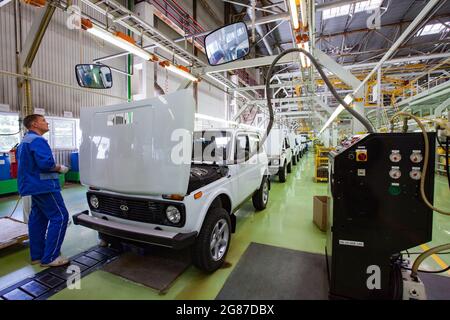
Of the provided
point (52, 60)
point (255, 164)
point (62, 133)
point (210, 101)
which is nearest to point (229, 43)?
point (255, 164)

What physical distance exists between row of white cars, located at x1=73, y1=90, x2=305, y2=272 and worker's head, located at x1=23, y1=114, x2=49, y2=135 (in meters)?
0.54

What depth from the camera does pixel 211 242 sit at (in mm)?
2312

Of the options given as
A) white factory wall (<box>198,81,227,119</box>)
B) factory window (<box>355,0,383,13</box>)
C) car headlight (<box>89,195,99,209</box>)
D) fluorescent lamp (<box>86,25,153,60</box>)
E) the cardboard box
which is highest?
factory window (<box>355,0,383,13</box>)

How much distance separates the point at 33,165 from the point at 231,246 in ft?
8.84

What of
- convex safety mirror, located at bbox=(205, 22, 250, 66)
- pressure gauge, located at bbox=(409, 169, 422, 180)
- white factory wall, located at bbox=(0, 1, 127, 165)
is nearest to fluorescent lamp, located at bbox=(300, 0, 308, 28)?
convex safety mirror, located at bbox=(205, 22, 250, 66)

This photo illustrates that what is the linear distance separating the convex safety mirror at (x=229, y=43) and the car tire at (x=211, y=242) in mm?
2469

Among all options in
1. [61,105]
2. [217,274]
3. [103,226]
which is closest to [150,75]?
[61,105]

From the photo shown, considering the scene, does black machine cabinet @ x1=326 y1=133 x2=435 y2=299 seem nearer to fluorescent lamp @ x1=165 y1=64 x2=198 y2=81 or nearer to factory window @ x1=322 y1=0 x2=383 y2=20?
fluorescent lamp @ x1=165 y1=64 x2=198 y2=81

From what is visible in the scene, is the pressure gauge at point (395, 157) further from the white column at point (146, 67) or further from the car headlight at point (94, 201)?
the white column at point (146, 67)

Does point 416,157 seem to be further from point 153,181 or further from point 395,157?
point 153,181

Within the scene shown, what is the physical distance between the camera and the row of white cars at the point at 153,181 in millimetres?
1892

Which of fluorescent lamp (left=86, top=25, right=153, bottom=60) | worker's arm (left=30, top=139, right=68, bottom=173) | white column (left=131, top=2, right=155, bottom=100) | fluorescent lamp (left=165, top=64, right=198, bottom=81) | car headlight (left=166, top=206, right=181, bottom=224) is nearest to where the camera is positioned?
car headlight (left=166, top=206, right=181, bottom=224)

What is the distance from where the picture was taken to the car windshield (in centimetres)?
314
